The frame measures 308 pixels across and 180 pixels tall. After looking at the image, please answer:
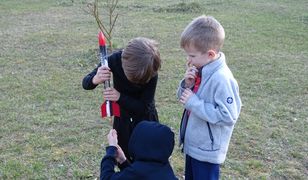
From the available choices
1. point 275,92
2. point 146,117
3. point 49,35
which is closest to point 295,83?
point 275,92

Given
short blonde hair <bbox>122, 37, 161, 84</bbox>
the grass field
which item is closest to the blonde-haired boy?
short blonde hair <bbox>122, 37, 161, 84</bbox>

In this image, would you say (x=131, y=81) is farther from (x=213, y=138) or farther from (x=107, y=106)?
(x=213, y=138)

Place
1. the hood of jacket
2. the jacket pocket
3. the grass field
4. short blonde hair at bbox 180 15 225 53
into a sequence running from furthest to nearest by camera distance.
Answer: the grass field, the jacket pocket, short blonde hair at bbox 180 15 225 53, the hood of jacket

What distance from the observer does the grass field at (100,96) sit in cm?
422

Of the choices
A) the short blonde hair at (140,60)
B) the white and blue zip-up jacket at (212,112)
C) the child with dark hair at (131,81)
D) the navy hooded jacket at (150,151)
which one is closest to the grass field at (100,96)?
the child with dark hair at (131,81)

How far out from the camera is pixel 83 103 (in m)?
5.67

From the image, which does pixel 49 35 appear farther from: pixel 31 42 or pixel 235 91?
pixel 235 91

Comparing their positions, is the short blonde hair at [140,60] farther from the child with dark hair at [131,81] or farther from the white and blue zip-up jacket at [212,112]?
the white and blue zip-up jacket at [212,112]

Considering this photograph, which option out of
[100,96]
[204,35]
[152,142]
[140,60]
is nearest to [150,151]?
[152,142]

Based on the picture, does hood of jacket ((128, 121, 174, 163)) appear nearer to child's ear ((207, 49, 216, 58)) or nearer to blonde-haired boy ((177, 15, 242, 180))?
blonde-haired boy ((177, 15, 242, 180))

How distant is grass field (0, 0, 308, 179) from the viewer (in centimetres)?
422

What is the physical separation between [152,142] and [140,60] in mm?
541

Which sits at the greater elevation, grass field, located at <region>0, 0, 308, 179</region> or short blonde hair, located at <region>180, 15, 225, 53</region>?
short blonde hair, located at <region>180, 15, 225, 53</region>

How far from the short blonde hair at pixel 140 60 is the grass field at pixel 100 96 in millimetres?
1625
